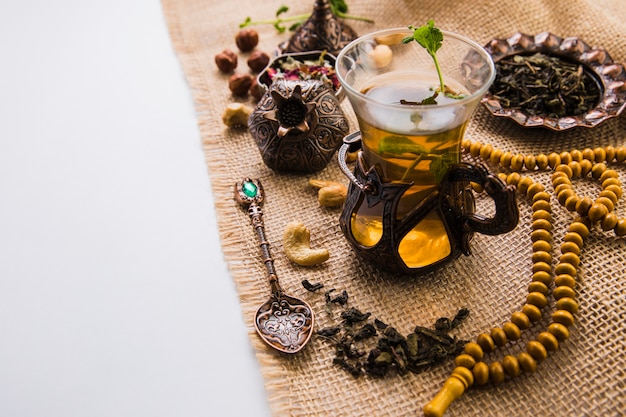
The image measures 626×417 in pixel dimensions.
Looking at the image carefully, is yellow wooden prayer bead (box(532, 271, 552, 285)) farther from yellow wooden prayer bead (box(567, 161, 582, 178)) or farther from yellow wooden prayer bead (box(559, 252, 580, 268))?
yellow wooden prayer bead (box(567, 161, 582, 178))

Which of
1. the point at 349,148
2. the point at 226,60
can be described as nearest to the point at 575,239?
the point at 349,148

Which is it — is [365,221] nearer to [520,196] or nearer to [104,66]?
[520,196]

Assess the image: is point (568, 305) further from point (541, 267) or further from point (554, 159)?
point (554, 159)

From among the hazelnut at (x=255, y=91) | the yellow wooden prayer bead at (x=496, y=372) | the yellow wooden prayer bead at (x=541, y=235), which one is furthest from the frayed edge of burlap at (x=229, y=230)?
the yellow wooden prayer bead at (x=541, y=235)

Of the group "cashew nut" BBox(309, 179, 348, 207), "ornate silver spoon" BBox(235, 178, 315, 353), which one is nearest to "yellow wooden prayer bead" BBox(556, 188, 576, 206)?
"cashew nut" BBox(309, 179, 348, 207)

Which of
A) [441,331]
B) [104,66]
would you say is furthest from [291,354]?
[104,66]
